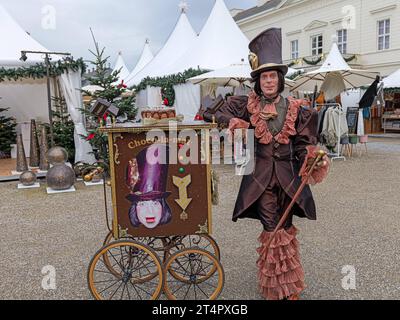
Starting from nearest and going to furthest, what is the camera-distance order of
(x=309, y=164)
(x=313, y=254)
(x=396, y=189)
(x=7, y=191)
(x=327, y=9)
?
(x=309, y=164) < (x=313, y=254) < (x=396, y=189) < (x=7, y=191) < (x=327, y=9)

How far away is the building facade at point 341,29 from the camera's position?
61.8 ft

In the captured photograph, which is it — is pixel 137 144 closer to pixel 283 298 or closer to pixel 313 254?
pixel 283 298

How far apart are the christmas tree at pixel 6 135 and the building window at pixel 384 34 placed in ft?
56.6

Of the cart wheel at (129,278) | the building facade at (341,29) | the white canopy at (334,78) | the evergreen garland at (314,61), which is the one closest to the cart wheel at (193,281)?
the cart wheel at (129,278)

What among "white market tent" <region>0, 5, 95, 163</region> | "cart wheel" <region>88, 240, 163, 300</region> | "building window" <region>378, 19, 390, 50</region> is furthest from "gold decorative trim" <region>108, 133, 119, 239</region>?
"building window" <region>378, 19, 390, 50</region>

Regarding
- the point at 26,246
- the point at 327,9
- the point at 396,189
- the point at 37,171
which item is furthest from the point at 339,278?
the point at 327,9

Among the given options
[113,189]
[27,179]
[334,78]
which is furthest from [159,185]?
[334,78]

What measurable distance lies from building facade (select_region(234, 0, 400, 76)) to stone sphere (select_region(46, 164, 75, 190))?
50.2 feet

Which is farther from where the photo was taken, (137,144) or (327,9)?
(327,9)

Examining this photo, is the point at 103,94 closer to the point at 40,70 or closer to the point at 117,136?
the point at 40,70

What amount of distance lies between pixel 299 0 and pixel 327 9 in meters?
1.99

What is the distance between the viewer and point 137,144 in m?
2.59

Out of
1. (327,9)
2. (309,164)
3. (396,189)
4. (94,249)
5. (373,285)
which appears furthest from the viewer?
(327,9)

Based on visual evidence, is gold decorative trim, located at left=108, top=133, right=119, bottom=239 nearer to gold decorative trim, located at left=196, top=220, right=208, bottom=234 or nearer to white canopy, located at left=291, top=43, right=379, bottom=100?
gold decorative trim, located at left=196, top=220, right=208, bottom=234
